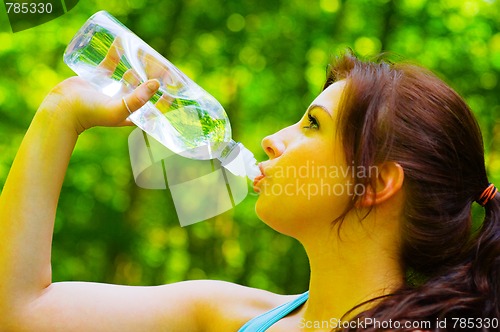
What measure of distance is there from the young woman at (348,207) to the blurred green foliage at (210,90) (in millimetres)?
2883

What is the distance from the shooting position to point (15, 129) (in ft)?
14.4

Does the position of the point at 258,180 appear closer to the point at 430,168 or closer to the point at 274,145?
the point at 274,145

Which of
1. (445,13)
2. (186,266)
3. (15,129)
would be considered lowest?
(186,266)

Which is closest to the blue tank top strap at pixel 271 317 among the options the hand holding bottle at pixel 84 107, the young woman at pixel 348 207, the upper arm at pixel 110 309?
the young woman at pixel 348 207

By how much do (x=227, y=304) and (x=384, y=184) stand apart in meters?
0.43

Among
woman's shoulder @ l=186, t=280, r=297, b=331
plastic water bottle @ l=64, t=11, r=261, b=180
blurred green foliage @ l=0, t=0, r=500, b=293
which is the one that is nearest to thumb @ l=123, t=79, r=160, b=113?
plastic water bottle @ l=64, t=11, r=261, b=180

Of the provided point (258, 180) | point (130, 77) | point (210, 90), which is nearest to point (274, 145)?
point (258, 180)

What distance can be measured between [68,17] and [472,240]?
362cm

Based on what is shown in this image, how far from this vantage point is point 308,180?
4.27 feet

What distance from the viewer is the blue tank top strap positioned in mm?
1396

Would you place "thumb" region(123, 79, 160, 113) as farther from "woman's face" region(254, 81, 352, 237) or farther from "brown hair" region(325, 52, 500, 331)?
"brown hair" region(325, 52, 500, 331)

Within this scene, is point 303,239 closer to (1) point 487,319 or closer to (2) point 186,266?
(1) point 487,319

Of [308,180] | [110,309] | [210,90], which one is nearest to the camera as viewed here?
[308,180]

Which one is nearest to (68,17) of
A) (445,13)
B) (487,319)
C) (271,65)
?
(271,65)
